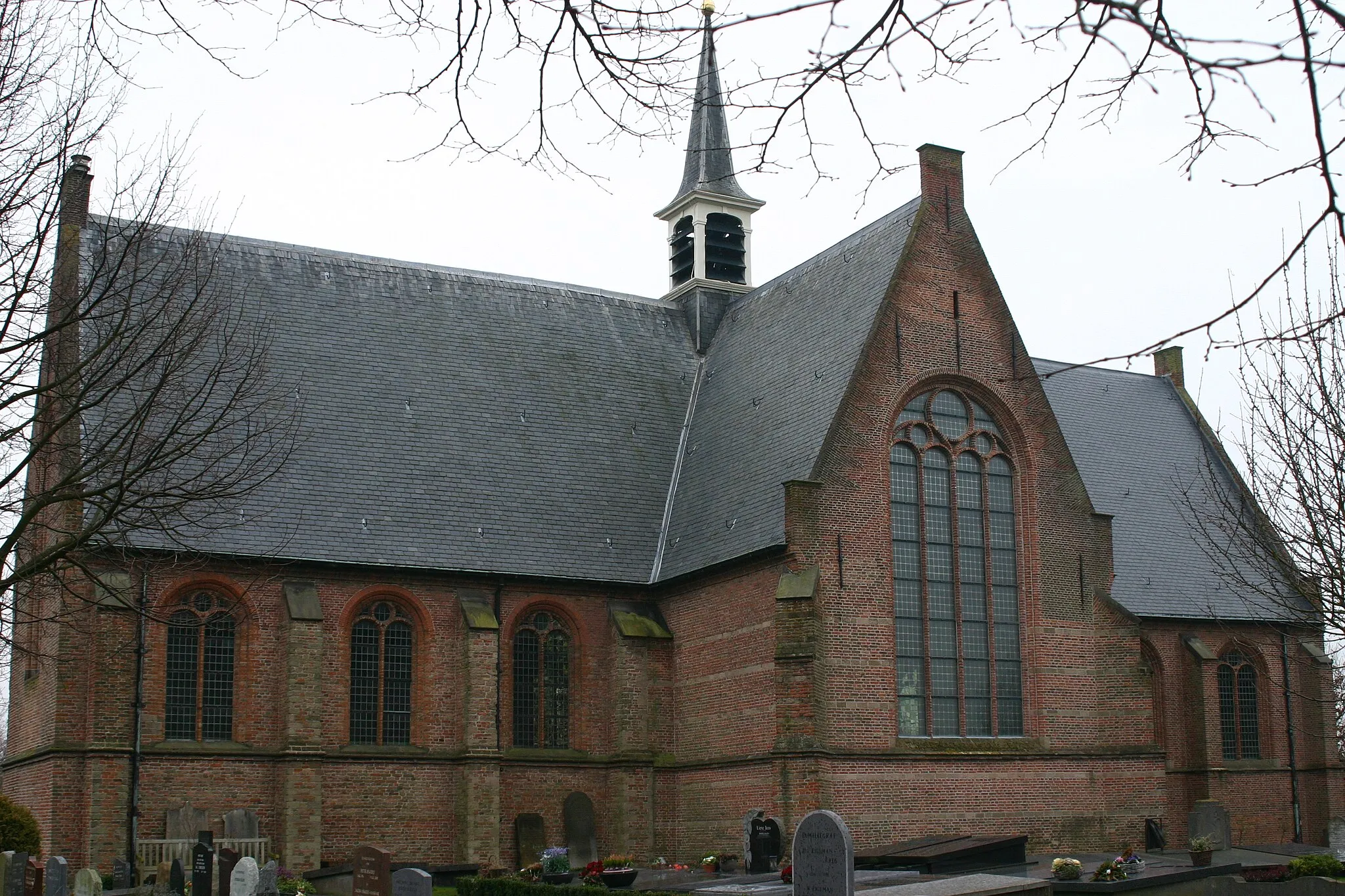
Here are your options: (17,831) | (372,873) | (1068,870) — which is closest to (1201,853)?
(1068,870)

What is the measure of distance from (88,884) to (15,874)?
164 centimetres

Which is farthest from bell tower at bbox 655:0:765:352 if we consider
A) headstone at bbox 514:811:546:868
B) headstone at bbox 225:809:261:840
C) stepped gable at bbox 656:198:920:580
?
headstone at bbox 225:809:261:840

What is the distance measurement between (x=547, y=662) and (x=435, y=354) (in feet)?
23.0

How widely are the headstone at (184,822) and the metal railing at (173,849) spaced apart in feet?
0.67

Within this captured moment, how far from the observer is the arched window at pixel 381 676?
92.3ft

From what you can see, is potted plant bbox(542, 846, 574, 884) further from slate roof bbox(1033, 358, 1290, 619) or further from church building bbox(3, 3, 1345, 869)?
slate roof bbox(1033, 358, 1290, 619)

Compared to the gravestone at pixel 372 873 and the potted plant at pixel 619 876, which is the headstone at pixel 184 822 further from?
the potted plant at pixel 619 876

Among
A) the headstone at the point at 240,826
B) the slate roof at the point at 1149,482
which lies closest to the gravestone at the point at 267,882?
the headstone at the point at 240,826

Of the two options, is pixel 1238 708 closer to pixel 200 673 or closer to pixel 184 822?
pixel 200 673

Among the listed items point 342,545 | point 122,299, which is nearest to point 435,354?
point 342,545

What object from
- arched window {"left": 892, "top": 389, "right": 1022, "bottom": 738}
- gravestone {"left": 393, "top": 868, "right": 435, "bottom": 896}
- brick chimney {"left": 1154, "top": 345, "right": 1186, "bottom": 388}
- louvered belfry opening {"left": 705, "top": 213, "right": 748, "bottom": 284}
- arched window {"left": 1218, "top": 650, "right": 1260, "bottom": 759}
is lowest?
gravestone {"left": 393, "top": 868, "right": 435, "bottom": 896}

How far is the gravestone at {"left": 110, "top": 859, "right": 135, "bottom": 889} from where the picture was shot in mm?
24078

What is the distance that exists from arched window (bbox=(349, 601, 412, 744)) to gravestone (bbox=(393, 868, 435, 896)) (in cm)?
998

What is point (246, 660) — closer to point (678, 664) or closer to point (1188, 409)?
point (678, 664)
